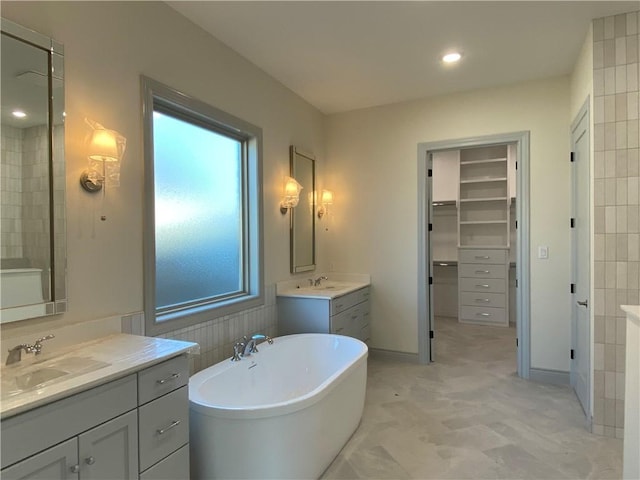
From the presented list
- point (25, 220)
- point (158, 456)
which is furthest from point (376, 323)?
point (25, 220)

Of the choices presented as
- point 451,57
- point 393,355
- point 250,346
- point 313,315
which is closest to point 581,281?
point 393,355

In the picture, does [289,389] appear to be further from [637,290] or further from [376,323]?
[637,290]

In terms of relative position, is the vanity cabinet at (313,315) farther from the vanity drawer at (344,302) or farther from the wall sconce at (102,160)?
the wall sconce at (102,160)

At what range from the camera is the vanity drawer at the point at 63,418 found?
1151mm

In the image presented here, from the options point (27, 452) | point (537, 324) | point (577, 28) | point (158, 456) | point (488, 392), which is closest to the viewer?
point (27, 452)

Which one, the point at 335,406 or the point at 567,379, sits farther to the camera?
the point at 567,379

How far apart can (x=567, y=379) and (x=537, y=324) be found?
545 millimetres

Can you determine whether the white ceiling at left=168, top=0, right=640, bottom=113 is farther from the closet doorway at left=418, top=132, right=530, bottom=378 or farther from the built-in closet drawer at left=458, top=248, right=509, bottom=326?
the built-in closet drawer at left=458, top=248, right=509, bottom=326

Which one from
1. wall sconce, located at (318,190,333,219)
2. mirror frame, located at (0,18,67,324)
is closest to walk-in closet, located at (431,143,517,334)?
wall sconce, located at (318,190,333,219)

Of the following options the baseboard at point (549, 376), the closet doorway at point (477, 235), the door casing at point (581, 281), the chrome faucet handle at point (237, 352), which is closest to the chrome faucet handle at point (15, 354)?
the chrome faucet handle at point (237, 352)

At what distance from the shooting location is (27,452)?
1188mm

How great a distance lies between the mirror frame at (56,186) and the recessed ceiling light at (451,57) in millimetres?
2715

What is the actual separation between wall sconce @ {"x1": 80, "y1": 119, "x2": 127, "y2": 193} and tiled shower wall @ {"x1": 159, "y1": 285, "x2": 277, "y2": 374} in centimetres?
98

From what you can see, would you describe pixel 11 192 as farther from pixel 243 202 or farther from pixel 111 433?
pixel 243 202
